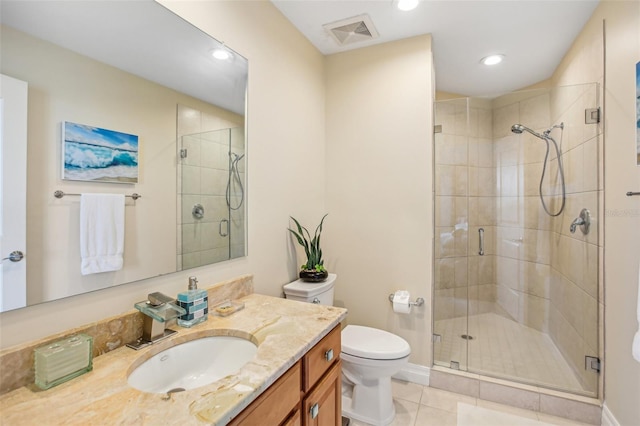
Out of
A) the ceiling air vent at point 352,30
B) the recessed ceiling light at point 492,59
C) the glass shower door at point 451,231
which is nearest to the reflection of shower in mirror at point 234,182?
the ceiling air vent at point 352,30

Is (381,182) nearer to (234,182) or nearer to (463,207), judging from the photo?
(463,207)

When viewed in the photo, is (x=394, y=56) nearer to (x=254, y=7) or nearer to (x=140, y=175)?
(x=254, y=7)

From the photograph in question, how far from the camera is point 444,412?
1911 millimetres

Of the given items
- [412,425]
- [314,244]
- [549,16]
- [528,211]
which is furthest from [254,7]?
[412,425]

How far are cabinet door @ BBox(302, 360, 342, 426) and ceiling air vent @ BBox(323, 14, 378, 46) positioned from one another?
212cm

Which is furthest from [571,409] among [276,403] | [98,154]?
[98,154]

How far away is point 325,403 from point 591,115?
2298mm

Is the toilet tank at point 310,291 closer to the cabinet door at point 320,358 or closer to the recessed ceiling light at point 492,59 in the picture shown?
the cabinet door at point 320,358

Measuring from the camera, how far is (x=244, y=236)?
66.4 inches

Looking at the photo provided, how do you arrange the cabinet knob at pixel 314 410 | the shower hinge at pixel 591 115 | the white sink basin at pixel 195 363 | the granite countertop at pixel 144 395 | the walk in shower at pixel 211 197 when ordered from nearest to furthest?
1. the granite countertop at pixel 144 395
2. the white sink basin at pixel 195 363
3. the cabinet knob at pixel 314 410
4. the walk in shower at pixel 211 197
5. the shower hinge at pixel 591 115

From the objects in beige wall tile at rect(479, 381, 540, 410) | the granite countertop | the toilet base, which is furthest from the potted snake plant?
beige wall tile at rect(479, 381, 540, 410)

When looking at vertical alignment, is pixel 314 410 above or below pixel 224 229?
below

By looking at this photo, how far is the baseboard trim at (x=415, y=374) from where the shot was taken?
221cm

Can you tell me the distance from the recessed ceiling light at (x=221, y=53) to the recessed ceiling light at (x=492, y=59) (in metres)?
2.21
